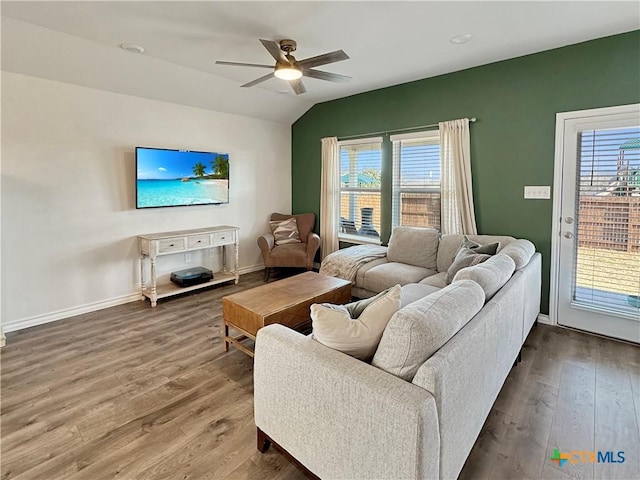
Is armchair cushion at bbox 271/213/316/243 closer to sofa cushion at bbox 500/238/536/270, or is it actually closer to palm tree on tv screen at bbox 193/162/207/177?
palm tree on tv screen at bbox 193/162/207/177

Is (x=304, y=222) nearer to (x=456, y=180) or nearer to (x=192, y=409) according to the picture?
(x=456, y=180)

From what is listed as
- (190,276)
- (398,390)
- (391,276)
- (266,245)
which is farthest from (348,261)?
(398,390)

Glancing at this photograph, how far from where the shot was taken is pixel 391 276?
359 cm

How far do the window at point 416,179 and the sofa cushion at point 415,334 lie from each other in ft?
9.99

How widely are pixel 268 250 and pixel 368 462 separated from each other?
3.88 meters

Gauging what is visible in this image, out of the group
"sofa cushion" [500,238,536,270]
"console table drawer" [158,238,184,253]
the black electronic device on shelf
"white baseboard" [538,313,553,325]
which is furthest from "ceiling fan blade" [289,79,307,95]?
"white baseboard" [538,313,553,325]

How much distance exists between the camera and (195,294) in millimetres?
4469

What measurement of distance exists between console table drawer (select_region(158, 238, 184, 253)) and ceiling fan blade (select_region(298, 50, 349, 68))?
8.34 feet

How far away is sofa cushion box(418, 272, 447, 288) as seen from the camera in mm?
3254

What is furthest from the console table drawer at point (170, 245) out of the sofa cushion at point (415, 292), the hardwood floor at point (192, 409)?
the sofa cushion at point (415, 292)

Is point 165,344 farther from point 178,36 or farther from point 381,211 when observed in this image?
point 381,211

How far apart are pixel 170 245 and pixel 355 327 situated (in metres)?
3.32

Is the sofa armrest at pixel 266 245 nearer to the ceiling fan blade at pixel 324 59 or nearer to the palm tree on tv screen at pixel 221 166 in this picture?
the palm tree on tv screen at pixel 221 166

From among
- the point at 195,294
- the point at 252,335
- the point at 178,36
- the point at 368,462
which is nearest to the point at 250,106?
the point at 178,36
